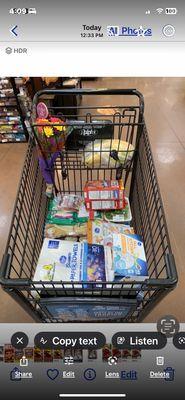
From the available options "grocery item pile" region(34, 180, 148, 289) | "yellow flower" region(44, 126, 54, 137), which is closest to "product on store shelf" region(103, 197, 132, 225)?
"grocery item pile" region(34, 180, 148, 289)

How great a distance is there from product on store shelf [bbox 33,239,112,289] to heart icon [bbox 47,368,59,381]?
31 cm

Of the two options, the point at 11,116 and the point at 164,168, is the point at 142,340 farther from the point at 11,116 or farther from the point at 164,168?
the point at 11,116

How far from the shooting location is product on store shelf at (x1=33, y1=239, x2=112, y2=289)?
3.51 feet

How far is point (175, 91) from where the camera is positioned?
413cm

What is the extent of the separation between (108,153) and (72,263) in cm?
70

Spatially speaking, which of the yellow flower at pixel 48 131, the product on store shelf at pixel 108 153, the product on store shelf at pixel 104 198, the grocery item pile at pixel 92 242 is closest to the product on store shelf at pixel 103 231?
the grocery item pile at pixel 92 242

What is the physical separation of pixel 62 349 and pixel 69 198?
0.80 m

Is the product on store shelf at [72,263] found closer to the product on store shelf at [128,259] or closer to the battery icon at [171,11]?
the product on store shelf at [128,259]

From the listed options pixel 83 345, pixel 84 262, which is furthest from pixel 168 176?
pixel 83 345

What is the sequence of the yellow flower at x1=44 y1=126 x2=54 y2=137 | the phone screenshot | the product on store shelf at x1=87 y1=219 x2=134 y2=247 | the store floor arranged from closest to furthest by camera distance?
the phone screenshot < the product on store shelf at x1=87 y1=219 x2=134 y2=247 < the yellow flower at x1=44 y1=126 x2=54 y2=137 < the store floor

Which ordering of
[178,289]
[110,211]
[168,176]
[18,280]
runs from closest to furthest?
1. [18,280]
2. [110,211]
3. [178,289]
4. [168,176]

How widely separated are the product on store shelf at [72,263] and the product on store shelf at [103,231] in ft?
0.32

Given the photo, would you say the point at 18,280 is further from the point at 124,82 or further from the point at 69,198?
the point at 124,82

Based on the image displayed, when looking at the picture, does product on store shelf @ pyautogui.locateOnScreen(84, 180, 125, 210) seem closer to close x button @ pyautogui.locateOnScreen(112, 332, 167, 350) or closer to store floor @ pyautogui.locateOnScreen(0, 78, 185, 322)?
close x button @ pyautogui.locateOnScreen(112, 332, 167, 350)
